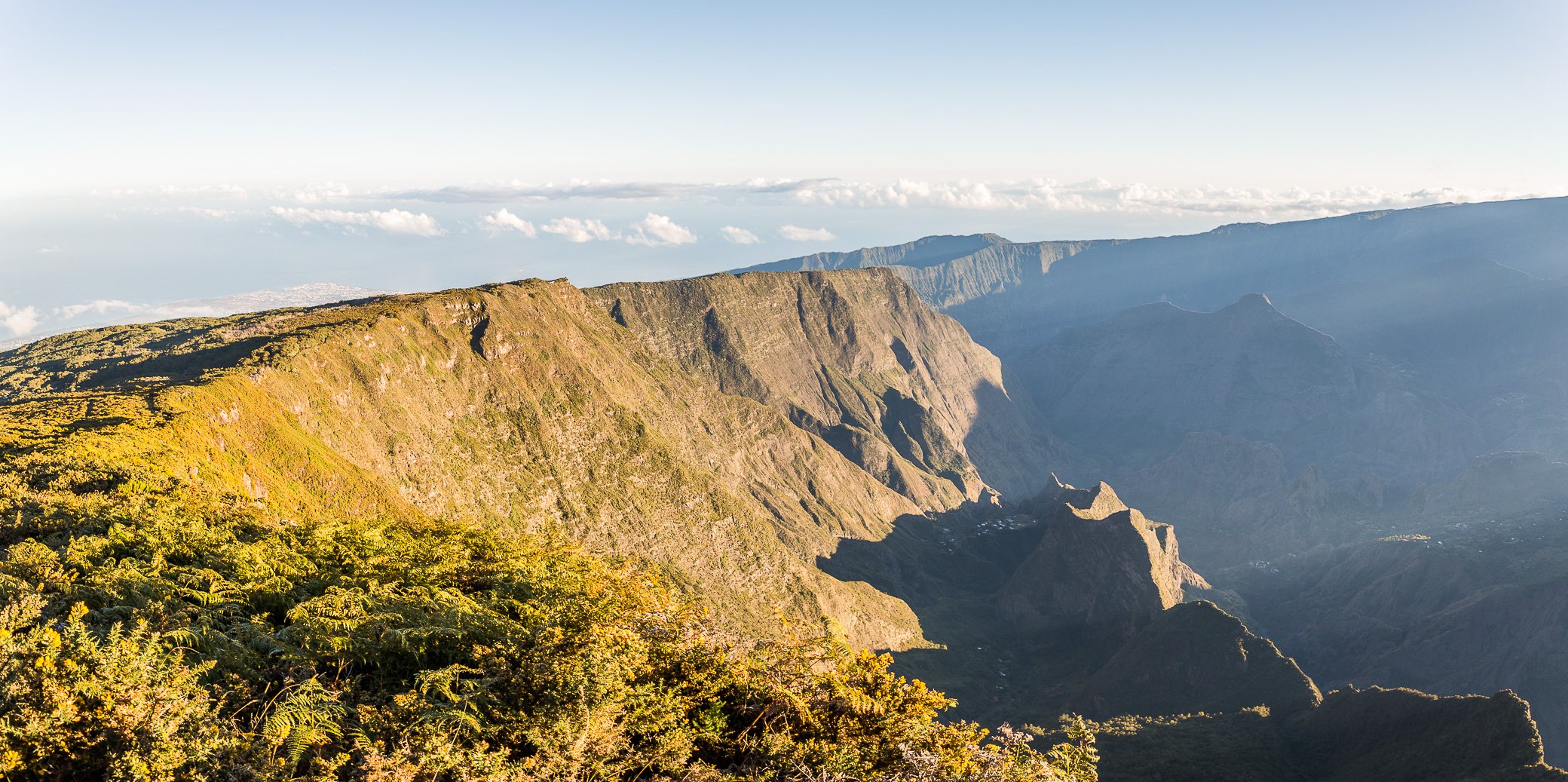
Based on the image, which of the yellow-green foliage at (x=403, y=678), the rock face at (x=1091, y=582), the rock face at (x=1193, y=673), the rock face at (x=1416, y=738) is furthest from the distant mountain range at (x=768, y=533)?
the yellow-green foliage at (x=403, y=678)

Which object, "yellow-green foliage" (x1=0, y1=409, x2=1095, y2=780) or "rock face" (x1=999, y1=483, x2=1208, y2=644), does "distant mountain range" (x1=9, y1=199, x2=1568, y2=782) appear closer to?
"rock face" (x1=999, y1=483, x2=1208, y2=644)

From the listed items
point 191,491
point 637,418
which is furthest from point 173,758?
point 637,418

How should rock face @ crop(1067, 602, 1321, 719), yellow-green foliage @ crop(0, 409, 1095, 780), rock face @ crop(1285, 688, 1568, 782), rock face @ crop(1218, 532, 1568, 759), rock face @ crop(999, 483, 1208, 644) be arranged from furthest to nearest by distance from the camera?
rock face @ crop(999, 483, 1208, 644) < rock face @ crop(1218, 532, 1568, 759) < rock face @ crop(1067, 602, 1321, 719) < rock face @ crop(1285, 688, 1568, 782) < yellow-green foliage @ crop(0, 409, 1095, 780)

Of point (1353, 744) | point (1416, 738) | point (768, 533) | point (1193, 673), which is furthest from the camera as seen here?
point (768, 533)

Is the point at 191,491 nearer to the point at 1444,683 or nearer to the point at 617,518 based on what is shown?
the point at 617,518

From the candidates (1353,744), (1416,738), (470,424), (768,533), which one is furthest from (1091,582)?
(470,424)

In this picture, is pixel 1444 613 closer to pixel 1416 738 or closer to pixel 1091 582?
pixel 1091 582

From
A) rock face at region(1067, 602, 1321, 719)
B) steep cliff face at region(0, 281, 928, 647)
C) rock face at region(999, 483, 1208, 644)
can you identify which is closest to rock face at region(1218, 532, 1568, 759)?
rock face at region(999, 483, 1208, 644)
